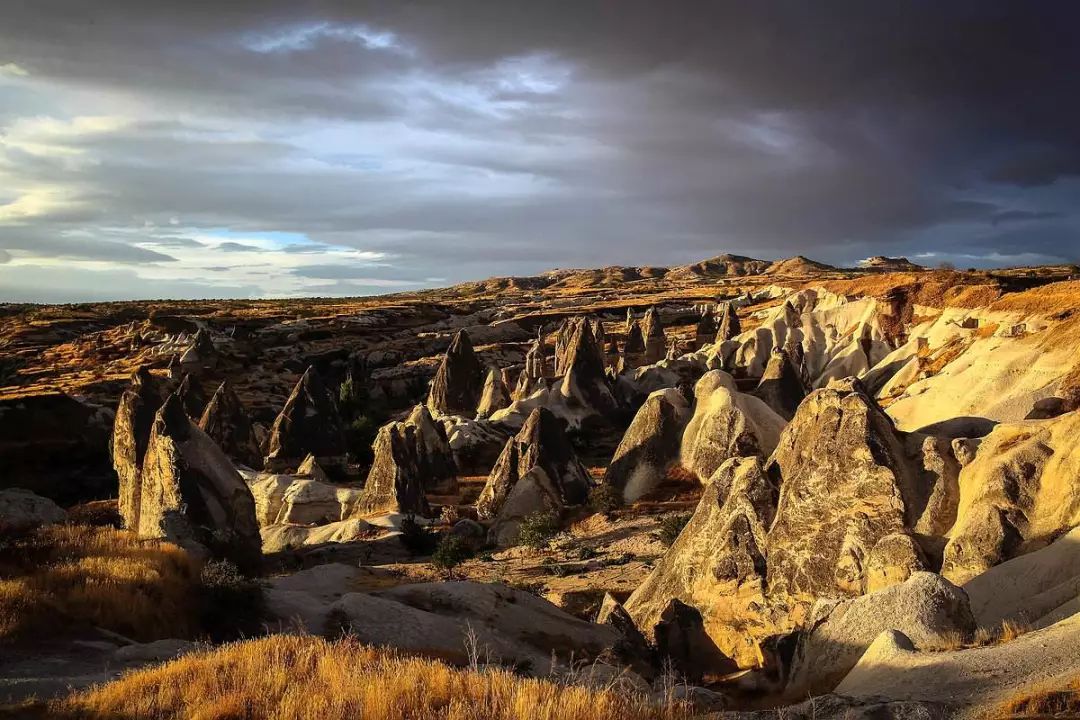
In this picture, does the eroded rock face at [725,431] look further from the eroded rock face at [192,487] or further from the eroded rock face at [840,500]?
the eroded rock face at [192,487]

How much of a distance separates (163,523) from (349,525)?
38.3ft

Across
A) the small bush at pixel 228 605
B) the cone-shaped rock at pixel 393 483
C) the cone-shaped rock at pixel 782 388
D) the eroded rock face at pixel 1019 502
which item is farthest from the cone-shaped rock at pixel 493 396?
the eroded rock face at pixel 1019 502

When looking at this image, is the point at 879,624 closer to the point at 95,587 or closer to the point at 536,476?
the point at 95,587

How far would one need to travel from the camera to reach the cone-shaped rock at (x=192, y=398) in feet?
160

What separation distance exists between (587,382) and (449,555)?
29734 millimetres

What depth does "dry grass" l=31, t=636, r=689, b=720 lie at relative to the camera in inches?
292

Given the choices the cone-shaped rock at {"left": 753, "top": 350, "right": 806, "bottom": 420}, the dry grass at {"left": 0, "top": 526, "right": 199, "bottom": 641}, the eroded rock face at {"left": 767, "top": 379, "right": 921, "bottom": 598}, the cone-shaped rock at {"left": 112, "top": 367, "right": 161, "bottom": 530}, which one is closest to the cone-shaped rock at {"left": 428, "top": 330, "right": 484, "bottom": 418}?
the cone-shaped rock at {"left": 753, "top": 350, "right": 806, "bottom": 420}

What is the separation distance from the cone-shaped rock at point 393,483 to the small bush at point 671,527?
10775mm

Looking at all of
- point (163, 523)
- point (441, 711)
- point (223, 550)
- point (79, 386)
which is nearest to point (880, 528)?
point (441, 711)

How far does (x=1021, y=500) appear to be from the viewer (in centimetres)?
1522

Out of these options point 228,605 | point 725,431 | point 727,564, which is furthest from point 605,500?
point 228,605

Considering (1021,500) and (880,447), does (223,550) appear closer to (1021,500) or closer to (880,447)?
(880,447)

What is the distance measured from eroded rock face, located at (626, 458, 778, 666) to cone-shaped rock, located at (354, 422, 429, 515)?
53.4 ft

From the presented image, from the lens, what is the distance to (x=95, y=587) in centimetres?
1286
